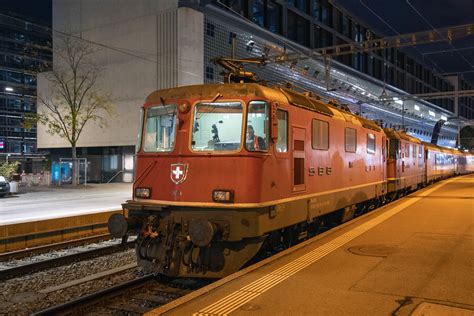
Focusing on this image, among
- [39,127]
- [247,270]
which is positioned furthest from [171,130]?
[39,127]

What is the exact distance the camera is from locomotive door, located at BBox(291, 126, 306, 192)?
8.41 metres

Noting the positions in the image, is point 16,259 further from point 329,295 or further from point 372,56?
point 372,56

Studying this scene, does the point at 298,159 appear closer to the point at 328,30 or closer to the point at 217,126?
the point at 217,126

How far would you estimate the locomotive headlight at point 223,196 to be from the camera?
23.3ft

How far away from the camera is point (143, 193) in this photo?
793 centimetres

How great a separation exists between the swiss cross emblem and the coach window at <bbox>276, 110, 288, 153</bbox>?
1.63 m

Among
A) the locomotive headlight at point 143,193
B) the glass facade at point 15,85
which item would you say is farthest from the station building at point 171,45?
the glass facade at point 15,85

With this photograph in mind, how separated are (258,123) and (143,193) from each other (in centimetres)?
241

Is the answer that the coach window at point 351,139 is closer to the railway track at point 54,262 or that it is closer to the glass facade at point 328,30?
the railway track at point 54,262

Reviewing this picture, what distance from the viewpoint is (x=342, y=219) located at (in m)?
12.2

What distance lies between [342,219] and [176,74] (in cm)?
1918

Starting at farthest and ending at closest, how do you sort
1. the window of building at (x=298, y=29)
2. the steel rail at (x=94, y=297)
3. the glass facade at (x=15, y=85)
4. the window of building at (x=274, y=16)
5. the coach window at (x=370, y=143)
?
the glass facade at (x=15, y=85) < the window of building at (x=298, y=29) < the window of building at (x=274, y=16) < the coach window at (x=370, y=143) < the steel rail at (x=94, y=297)

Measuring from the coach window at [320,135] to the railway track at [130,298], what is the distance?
3.75 m

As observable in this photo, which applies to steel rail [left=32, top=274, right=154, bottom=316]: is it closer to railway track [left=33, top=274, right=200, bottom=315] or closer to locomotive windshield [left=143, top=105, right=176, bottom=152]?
railway track [left=33, top=274, right=200, bottom=315]
